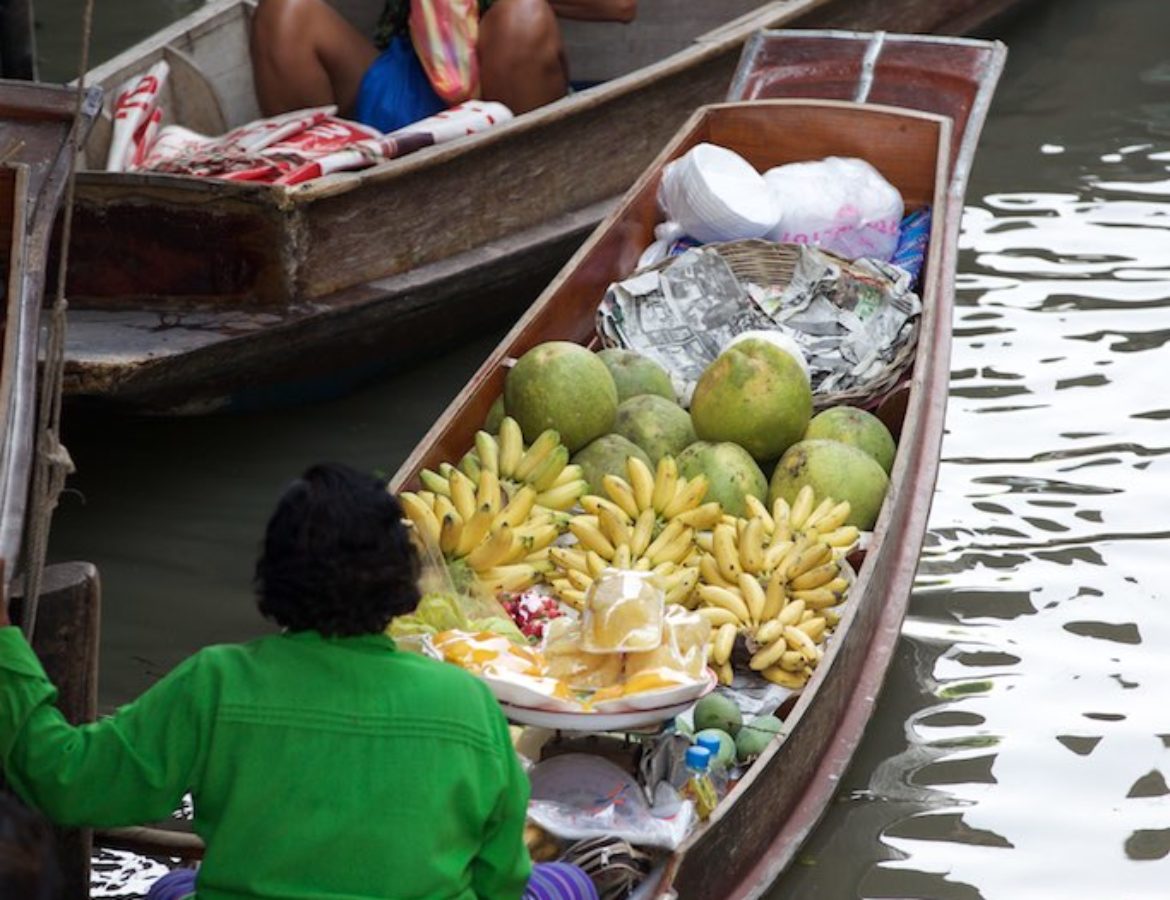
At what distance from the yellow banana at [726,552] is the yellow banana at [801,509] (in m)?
0.16

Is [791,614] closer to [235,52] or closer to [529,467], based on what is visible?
[529,467]

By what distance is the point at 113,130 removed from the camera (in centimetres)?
565

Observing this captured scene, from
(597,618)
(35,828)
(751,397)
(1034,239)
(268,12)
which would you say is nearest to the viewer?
(35,828)

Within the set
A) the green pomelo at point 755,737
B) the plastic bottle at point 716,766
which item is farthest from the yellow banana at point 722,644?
the plastic bottle at point 716,766

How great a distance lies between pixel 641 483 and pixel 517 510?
306 millimetres

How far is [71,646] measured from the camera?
2.64m

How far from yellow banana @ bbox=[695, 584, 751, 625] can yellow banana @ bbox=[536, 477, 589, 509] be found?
0.45 meters

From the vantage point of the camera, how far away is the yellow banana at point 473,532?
3.73 meters

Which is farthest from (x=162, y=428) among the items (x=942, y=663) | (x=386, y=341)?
(x=942, y=663)

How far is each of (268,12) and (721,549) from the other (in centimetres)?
310

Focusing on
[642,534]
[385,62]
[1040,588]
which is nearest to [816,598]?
[642,534]

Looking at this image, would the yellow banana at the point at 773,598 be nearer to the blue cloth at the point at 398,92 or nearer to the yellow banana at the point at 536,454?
the yellow banana at the point at 536,454

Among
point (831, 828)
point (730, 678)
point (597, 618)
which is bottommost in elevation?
point (831, 828)

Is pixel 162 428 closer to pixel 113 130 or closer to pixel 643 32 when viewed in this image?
pixel 113 130
